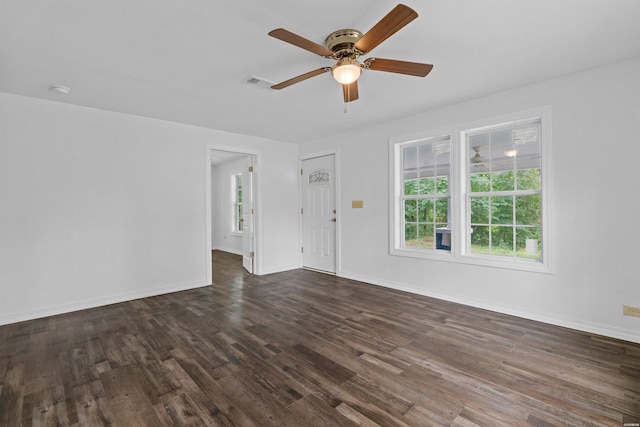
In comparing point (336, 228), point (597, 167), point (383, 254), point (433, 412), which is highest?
point (597, 167)

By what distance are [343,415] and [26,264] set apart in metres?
3.88

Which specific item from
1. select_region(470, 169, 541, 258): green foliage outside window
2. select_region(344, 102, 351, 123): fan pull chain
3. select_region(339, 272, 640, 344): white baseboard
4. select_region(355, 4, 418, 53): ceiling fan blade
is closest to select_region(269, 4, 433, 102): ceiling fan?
select_region(355, 4, 418, 53): ceiling fan blade

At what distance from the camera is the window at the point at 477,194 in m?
3.29

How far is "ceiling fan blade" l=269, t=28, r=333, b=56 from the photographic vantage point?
174 centimetres

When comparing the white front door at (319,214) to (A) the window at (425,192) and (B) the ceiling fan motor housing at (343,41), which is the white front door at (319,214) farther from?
(B) the ceiling fan motor housing at (343,41)

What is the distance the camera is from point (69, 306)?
11.7 feet

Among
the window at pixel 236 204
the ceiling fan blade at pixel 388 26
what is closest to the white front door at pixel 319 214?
the window at pixel 236 204

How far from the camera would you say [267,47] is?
2391 millimetres

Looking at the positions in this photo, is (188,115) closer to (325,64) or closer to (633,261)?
(325,64)

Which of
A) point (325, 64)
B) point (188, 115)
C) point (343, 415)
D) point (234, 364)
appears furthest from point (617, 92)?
point (188, 115)

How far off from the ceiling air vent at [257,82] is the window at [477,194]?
2161 mm

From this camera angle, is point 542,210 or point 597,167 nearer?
point 597,167

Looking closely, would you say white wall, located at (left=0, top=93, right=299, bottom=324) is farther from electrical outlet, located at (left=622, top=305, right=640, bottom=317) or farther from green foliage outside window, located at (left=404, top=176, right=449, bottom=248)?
electrical outlet, located at (left=622, top=305, right=640, bottom=317)

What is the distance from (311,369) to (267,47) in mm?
2594
